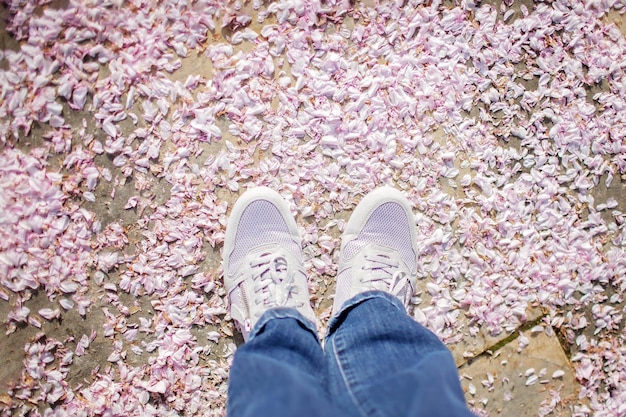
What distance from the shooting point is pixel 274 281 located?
4.13ft

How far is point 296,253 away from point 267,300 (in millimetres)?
166

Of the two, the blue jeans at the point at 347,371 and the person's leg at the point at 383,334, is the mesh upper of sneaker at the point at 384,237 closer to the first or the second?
the person's leg at the point at 383,334

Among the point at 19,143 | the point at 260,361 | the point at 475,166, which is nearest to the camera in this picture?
the point at 260,361

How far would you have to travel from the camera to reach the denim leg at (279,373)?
2.70 feet

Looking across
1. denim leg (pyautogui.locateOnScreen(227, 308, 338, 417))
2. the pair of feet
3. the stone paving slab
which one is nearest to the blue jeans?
denim leg (pyautogui.locateOnScreen(227, 308, 338, 417))

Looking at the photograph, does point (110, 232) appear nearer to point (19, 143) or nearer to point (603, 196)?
point (19, 143)

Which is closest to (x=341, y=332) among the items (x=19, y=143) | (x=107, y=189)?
(x=107, y=189)

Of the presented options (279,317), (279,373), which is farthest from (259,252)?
(279,373)

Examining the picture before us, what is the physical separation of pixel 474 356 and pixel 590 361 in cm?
36

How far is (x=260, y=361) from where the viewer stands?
3.01 feet

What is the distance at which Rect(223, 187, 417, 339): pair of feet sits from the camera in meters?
1.26

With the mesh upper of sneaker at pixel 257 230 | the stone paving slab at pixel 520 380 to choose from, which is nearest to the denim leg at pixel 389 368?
the mesh upper of sneaker at pixel 257 230

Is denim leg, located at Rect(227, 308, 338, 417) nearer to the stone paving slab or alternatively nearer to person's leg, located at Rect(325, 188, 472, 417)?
person's leg, located at Rect(325, 188, 472, 417)

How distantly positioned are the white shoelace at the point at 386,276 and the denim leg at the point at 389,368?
→ 13 cm
